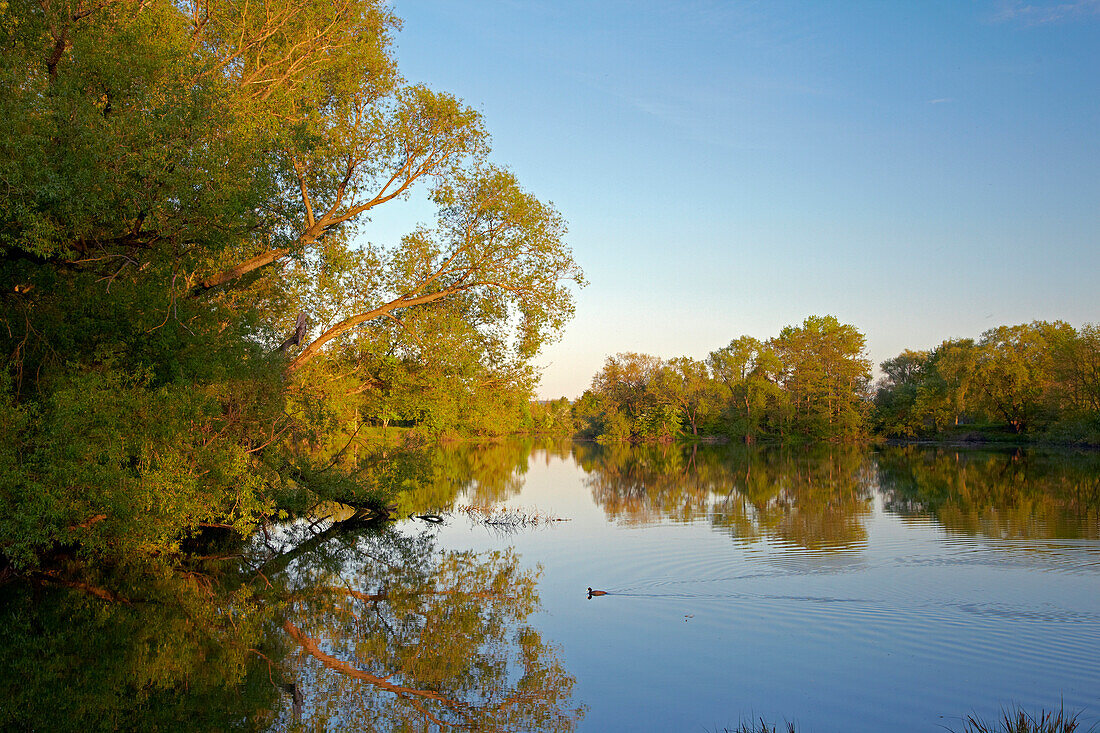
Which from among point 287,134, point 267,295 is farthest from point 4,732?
point 267,295

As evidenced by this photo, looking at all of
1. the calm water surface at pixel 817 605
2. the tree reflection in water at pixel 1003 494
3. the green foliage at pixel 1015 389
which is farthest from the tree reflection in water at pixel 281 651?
the green foliage at pixel 1015 389

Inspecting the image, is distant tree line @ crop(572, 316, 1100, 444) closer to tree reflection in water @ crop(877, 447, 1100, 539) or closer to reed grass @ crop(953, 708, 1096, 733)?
→ tree reflection in water @ crop(877, 447, 1100, 539)

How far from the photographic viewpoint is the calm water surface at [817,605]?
815 cm

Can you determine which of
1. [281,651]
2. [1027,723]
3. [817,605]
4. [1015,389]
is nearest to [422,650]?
[281,651]

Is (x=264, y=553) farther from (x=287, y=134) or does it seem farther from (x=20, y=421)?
(x=287, y=134)

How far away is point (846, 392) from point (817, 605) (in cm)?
7477

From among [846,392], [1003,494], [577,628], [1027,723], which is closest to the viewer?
[1027,723]

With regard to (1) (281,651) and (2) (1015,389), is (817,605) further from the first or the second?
(2) (1015,389)

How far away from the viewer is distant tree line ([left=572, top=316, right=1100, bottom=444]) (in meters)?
60.9

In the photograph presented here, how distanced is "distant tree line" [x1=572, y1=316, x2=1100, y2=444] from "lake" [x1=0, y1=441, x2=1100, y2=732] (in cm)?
4774

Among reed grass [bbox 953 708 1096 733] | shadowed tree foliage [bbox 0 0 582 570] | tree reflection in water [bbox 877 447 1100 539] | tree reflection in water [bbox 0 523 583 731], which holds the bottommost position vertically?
tree reflection in water [bbox 0 523 583 731]

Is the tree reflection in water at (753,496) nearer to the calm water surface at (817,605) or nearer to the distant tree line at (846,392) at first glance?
the calm water surface at (817,605)

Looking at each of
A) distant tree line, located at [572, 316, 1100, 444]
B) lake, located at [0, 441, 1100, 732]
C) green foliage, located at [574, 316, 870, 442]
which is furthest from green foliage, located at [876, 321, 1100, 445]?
lake, located at [0, 441, 1100, 732]

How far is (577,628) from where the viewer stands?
11008 millimetres
